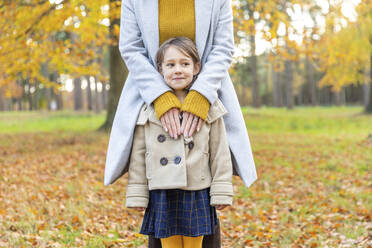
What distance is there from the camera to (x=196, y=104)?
2.20 m

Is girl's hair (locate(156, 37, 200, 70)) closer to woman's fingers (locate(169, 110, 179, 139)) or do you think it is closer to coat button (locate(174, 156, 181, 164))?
woman's fingers (locate(169, 110, 179, 139))

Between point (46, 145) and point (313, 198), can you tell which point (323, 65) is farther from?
point (46, 145)

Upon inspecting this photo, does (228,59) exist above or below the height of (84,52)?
below

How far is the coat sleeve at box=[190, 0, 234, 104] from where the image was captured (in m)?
2.24

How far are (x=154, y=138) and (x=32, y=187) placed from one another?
4395 millimetres

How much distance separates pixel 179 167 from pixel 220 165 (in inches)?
9.6

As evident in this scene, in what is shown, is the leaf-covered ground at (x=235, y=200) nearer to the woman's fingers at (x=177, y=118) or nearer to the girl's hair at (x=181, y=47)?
the woman's fingers at (x=177, y=118)

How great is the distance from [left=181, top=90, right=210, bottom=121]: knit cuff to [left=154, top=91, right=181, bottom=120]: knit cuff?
0.05 metres

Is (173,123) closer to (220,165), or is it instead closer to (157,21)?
(220,165)

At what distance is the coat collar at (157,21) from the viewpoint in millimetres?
2365

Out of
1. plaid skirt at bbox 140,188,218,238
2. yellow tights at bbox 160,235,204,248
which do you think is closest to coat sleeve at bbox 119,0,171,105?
plaid skirt at bbox 140,188,218,238

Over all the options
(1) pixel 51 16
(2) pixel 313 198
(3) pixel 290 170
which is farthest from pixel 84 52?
(2) pixel 313 198

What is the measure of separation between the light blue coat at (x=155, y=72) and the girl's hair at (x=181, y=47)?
0.07m

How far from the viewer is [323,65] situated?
9820 millimetres
